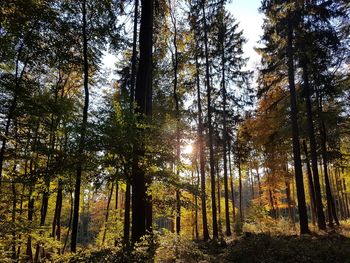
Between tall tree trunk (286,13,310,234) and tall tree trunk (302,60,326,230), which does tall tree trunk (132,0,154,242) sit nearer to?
tall tree trunk (286,13,310,234)

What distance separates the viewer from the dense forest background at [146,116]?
7086 mm

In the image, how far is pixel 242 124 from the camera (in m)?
23.7

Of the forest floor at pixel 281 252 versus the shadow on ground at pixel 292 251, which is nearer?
the forest floor at pixel 281 252

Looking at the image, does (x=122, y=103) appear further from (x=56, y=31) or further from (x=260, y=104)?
(x=260, y=104)

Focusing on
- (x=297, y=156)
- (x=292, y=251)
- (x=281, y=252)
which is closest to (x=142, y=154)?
(x=281, y=252)

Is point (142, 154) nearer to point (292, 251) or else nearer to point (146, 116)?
point (146, 116)

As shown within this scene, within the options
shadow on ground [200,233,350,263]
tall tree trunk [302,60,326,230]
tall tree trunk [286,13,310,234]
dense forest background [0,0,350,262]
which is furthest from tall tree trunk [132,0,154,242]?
tall tree trunk [302,60,326,230]

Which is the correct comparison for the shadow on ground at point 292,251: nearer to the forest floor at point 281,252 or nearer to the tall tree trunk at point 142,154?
the forest floor at point 281,252

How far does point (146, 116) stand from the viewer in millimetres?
7375

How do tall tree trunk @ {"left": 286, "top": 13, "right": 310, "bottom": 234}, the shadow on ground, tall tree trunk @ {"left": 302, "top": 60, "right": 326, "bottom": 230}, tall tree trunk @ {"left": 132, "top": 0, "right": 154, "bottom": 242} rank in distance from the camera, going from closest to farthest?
tall tree trunk @ {"left": 132, "top": 0, "right": 154, "bottom": 242}, the shadow on ground, tall tree trunk @ {"left": 286, "top": 13, "right": 310, "bottom": 234}, tall tree trunk @ {"left": 302, "top": 60, "right": 326, "bottom": 230}

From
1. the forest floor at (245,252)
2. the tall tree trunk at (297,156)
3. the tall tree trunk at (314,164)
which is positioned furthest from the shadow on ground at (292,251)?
the tall tree trunk at (314,164)

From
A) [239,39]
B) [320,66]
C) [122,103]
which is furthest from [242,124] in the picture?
[122,103]

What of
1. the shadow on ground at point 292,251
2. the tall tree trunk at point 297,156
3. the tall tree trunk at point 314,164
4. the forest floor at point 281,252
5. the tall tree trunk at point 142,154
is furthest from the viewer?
the tall tree trunk at point 314,164

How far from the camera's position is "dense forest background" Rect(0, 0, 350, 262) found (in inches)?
279
